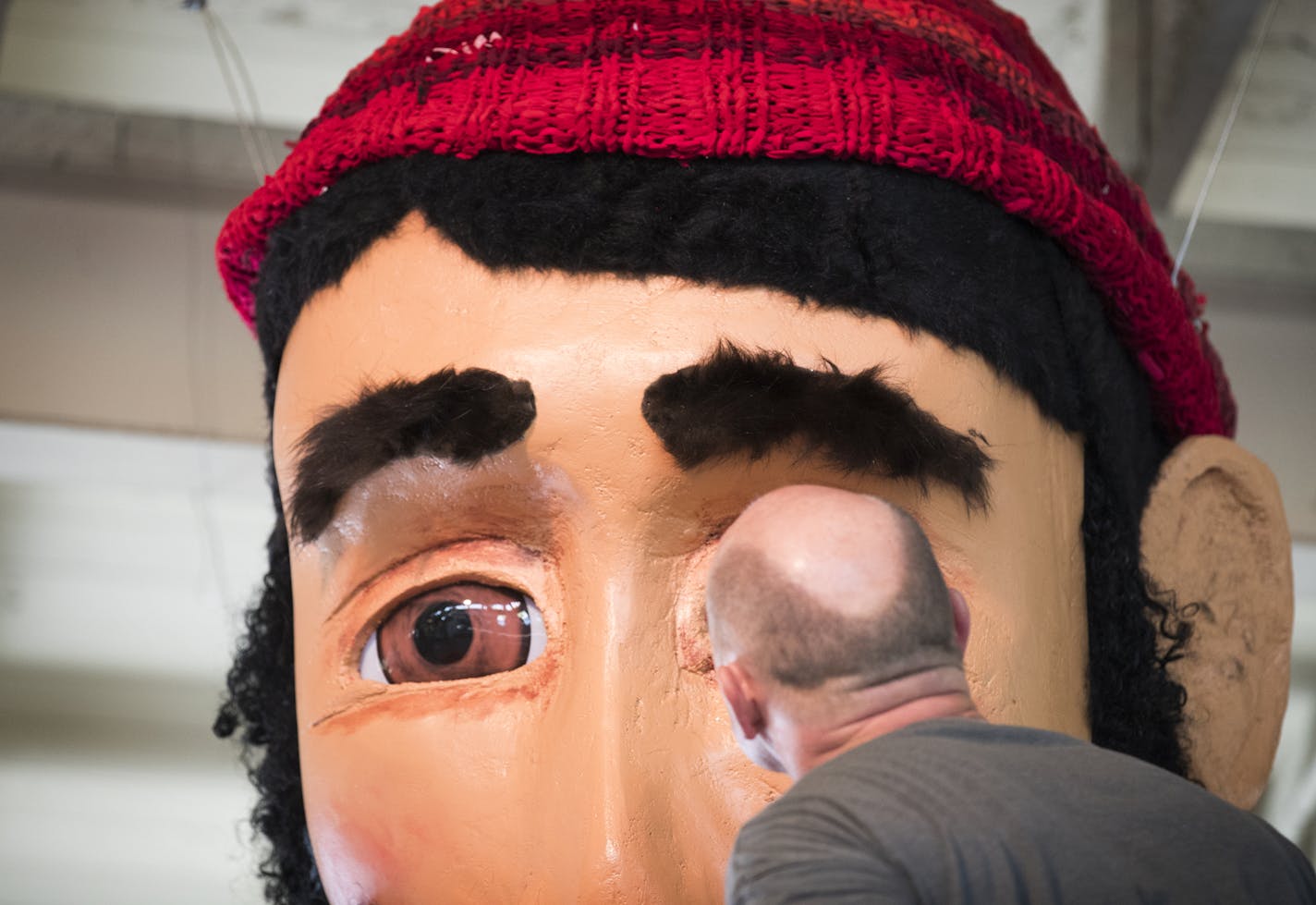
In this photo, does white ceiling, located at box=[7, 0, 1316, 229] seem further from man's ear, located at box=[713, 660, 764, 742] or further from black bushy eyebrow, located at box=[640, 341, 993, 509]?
man's ear, located at box=[713, 660, 764, 742]

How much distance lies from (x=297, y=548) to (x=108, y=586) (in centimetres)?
165

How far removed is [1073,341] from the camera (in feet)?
5.42

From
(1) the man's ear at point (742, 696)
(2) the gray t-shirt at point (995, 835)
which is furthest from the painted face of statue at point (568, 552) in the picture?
(2) the gray t-shirt at point (995, 835)

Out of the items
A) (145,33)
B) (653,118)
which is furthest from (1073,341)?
(145,33)

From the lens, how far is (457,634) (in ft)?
4.99

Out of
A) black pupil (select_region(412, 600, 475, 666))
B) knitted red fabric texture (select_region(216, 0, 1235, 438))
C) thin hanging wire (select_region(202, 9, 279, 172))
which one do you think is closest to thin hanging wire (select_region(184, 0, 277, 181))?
thin hanging wire (select_region(202, 9, 279, 172))

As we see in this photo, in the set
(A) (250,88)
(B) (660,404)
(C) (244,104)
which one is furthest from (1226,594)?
(C) (244,104)

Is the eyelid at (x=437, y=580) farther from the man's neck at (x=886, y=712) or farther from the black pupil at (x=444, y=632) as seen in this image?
the man's neck at (x=886, y=712)

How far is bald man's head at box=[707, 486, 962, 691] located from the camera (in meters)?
1.04

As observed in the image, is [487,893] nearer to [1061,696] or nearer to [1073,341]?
[1061,696]

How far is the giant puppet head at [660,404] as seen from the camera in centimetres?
142

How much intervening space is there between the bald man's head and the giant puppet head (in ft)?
1.02

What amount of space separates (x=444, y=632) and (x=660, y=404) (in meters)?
0.32

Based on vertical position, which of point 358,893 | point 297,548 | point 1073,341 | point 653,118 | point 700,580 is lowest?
point 358,893
